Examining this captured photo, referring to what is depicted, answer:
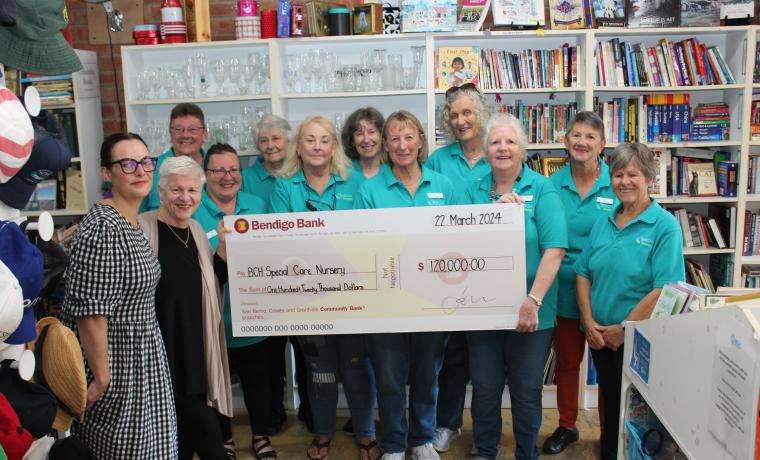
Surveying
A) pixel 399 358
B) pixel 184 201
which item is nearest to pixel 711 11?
pixel 399 358

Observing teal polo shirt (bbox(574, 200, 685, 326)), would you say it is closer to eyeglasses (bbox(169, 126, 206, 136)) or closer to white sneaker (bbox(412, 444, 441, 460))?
white sneaker (bbox(412, 444, 441, 460))

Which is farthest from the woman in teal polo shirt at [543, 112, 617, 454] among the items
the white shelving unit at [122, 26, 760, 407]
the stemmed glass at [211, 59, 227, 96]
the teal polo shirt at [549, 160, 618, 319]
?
the stemmed glass at [211, 59, 227, 96]

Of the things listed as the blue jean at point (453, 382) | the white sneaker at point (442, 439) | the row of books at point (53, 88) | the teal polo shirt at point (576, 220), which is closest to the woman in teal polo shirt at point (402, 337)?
the blue jean at point (453, 382)

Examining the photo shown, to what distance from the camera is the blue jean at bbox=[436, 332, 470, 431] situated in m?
3.53

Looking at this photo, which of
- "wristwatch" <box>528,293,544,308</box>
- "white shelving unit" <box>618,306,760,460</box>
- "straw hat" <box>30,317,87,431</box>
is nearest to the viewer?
"white shelving unit" <box>618,306,760,460</box>

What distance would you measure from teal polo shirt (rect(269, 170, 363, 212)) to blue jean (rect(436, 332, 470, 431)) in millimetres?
921

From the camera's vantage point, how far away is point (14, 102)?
5.54 ft

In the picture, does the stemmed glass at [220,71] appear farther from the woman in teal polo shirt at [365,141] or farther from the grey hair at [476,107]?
the grey hair at [476,107]

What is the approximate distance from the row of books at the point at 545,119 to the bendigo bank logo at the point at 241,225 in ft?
7.16

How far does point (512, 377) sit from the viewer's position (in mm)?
3070

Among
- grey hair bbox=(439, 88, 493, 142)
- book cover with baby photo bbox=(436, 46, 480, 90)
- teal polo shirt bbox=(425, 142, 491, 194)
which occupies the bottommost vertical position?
teal polo shirt bbox=(425, 142, 491, 194)

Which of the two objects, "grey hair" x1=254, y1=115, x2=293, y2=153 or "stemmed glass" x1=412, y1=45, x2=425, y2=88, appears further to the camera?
"stemmed glass" x1=412, y1=45, x2=425, y2=88

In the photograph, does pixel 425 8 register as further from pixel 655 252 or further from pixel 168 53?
pixel 655 252

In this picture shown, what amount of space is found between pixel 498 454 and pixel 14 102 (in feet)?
9.37
